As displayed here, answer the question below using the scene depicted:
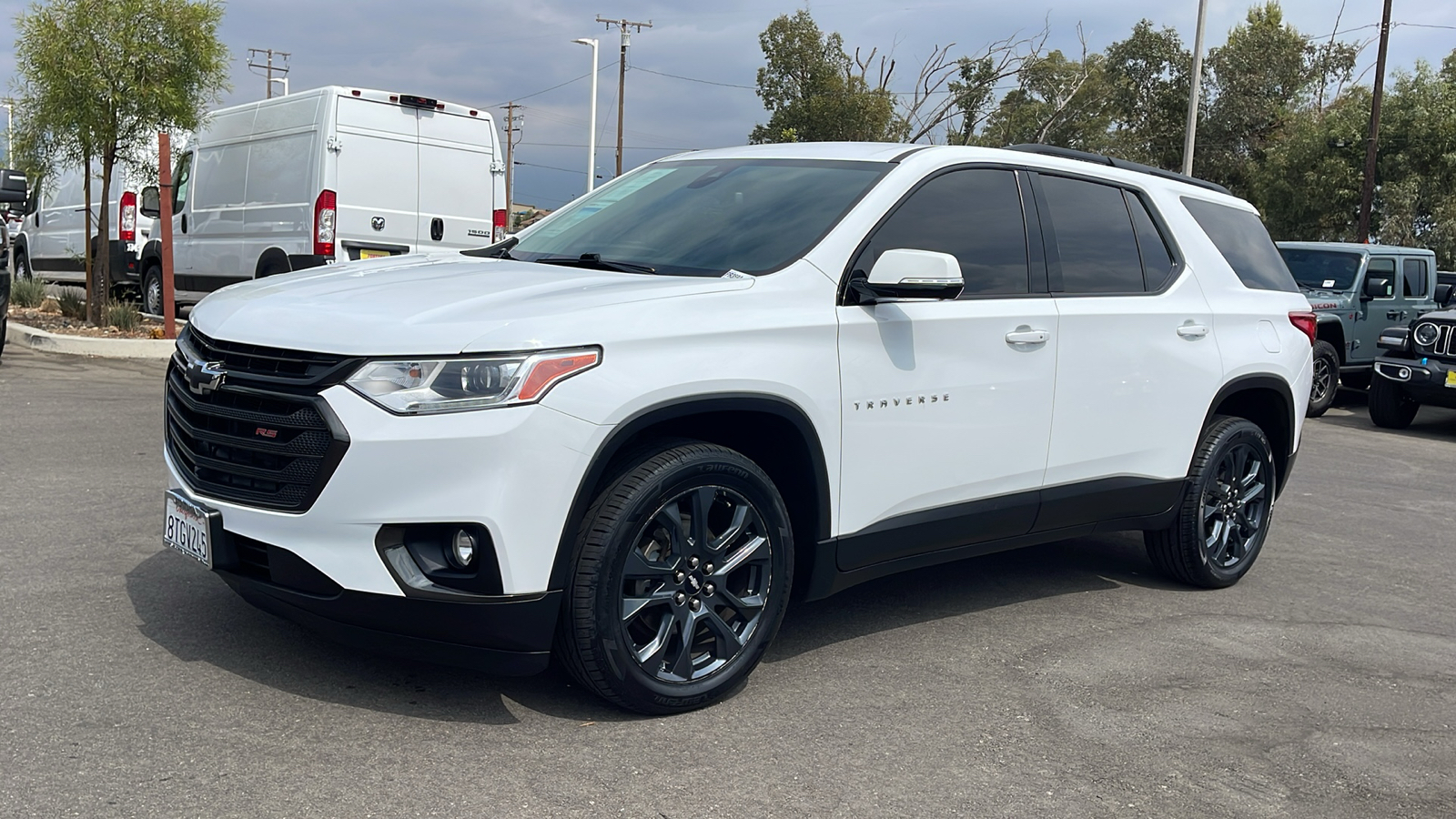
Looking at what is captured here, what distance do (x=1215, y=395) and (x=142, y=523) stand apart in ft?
15.5

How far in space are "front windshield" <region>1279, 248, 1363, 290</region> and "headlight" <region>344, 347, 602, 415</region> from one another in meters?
13.1

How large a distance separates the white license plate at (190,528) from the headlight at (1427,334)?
12254 mm

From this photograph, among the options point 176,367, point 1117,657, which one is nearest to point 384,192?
point 176,367

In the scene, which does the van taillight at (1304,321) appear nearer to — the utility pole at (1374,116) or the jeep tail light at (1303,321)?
the jeep tail light at (1303,321)

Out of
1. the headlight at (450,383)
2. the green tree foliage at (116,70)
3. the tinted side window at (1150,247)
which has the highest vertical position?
the green tree foliage at (116,70)

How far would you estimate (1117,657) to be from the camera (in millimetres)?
4613

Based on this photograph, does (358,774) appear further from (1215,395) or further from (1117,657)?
Answer: (1215,395)

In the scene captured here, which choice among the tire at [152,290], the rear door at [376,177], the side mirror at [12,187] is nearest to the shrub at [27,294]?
the tire at [152,290]

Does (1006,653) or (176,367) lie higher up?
(176,367)

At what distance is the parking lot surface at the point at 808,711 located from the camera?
10.6 feet

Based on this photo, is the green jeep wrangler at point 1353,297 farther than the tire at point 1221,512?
Yes

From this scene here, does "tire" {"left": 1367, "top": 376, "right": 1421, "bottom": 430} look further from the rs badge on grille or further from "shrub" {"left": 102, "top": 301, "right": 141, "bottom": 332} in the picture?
"shrub" {"left": 102, "top": 301, "right": 141, "bottom": 332}

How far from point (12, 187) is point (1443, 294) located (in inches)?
655

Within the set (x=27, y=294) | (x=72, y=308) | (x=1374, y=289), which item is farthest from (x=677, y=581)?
(x=27, y=294)
